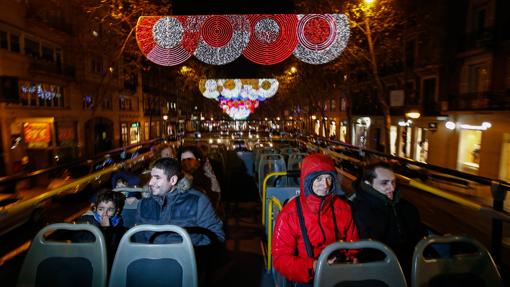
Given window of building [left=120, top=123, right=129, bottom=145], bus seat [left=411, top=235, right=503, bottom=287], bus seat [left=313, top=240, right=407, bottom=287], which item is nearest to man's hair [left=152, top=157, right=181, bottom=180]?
bus seat [left=313, top=240, right=407, bottom=287]

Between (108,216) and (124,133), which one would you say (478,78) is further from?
(124,133)

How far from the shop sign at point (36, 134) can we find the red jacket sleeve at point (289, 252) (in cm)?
2208

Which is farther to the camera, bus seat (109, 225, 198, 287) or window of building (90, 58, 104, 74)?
window of building (90, 58, 104, 74)

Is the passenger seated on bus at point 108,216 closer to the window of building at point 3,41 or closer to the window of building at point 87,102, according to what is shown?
the window of building at point 3,41

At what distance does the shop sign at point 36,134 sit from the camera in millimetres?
21328

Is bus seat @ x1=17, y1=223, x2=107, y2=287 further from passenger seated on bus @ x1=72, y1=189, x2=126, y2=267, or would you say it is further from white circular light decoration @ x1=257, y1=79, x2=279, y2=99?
white circular light decoration @ x1=257, y1=79, x2=279, y2=99

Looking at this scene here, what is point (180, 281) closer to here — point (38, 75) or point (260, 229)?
point (260, 229)

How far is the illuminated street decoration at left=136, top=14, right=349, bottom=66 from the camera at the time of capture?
34.6 ft

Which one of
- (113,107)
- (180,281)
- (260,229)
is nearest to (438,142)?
(260,229)

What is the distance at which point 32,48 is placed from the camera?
2247 cm

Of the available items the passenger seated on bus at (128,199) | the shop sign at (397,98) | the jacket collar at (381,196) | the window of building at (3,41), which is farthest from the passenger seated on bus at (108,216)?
the shop sign at (397,98)

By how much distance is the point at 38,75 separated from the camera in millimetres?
22594

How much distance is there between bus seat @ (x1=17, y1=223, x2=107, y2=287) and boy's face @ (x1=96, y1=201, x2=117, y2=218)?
1.02 m

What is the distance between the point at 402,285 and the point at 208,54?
33.9 ft
